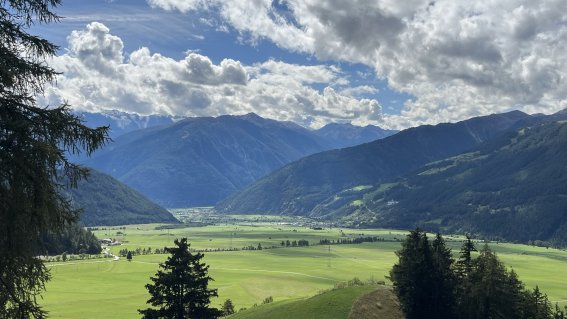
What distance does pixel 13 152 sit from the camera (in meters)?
16.1

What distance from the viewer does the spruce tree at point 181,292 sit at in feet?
168

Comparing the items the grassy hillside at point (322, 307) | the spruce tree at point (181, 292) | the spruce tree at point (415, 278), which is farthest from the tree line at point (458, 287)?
the spruce tree at point (181, 292)

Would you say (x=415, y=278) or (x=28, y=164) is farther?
(x=415, y=278)

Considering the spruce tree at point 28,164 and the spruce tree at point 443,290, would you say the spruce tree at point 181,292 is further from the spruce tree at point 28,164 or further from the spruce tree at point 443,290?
the spruce tree at point 443,290

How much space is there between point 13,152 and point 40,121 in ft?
4.66

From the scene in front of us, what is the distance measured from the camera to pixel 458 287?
81688mm

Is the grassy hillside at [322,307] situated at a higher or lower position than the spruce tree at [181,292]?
lower

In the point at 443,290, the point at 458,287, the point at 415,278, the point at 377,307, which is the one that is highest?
the point at 415,278

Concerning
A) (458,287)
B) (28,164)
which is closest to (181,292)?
(28,164)

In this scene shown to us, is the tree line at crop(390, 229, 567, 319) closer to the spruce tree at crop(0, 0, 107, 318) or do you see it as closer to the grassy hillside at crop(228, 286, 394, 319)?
the grassy hillside at crop(228, 286, 394, 319)

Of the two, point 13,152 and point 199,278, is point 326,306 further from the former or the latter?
point 13,152

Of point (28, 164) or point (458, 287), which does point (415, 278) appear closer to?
point (458, 287)

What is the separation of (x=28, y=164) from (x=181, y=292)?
3918 centimetres

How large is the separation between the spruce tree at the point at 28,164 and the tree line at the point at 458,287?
70842 mm
